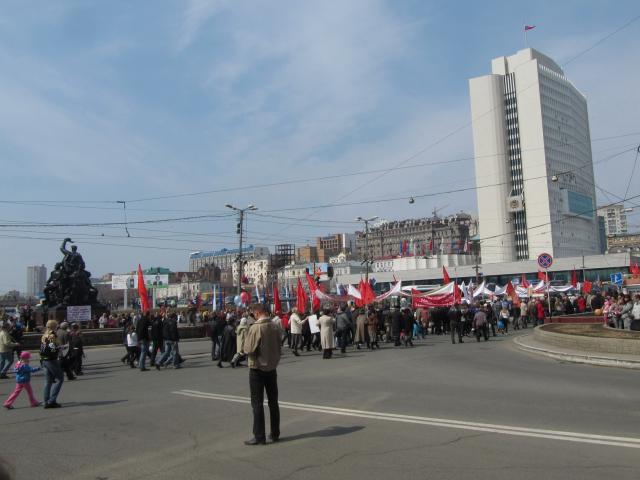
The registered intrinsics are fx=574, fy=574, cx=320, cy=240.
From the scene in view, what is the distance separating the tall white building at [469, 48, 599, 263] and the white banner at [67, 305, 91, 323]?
109 m

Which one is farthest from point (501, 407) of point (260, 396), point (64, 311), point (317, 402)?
point (64, 311)

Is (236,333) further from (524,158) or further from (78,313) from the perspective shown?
(524,158)

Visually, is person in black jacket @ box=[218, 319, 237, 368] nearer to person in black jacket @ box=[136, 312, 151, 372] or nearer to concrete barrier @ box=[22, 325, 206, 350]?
person in black jacket @ box=[136, 312, 151, 372]

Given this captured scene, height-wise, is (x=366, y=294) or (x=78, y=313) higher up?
(x=366, y=294)

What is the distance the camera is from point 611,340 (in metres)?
15.7

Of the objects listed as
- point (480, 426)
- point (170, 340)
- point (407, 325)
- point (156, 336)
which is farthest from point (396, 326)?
point (480, 426)

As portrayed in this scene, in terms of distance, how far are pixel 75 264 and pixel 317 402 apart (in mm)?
29905

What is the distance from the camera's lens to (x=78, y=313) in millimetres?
34688

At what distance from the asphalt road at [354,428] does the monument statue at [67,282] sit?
22.8 meters

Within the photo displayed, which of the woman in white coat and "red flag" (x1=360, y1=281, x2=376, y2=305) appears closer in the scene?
the woman in white coat

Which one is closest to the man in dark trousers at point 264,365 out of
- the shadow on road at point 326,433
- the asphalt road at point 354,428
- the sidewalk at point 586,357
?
the shadow on road at point 326,433

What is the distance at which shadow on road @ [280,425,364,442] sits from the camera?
7.31 m

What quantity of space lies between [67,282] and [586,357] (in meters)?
30.2

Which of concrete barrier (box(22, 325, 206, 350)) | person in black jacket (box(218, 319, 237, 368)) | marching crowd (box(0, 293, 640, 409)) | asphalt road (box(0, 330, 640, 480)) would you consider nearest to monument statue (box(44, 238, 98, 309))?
concrete barrier (box(22, 325, 206, 350))
